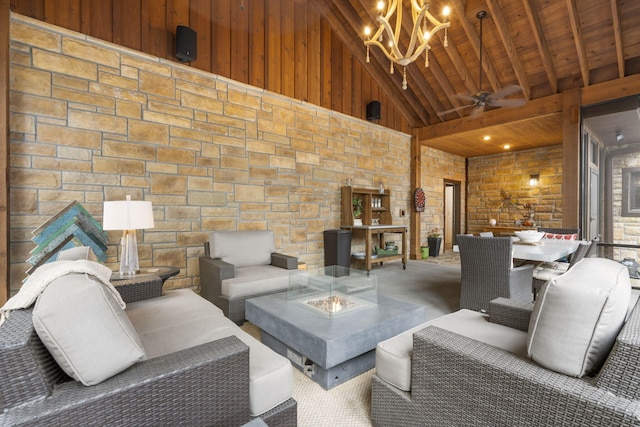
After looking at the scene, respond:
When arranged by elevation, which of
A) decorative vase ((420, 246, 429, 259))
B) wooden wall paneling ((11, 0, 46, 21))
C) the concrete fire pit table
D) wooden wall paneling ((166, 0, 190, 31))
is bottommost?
decorative vase ((420, 246, 429, 259))

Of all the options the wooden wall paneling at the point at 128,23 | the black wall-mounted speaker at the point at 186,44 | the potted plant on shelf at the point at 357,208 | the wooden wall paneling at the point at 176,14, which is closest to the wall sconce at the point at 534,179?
the potted plant on shelf at the point at 357,208

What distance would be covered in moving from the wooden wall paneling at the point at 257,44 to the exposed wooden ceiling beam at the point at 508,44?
313 cm

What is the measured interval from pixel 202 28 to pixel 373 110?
3208 millimetres

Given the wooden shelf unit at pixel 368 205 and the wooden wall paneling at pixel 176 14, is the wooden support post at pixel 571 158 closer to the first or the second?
the wooden shelf unit at pixel 368 205

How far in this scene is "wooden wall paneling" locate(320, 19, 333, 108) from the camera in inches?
200

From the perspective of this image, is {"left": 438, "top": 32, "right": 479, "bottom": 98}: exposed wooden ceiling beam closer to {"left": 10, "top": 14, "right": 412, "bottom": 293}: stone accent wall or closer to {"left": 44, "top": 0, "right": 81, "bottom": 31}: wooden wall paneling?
{"left": 10, "top": 14, "right": 412, "bottom": 293}: stone accent wall

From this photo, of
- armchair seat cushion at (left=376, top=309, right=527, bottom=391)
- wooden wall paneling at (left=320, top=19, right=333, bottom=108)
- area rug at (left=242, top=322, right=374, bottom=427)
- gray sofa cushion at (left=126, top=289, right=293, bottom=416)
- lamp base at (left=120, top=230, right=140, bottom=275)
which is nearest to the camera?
gray sofa cushion at (left=126, top=289, right=293, bottom=416)

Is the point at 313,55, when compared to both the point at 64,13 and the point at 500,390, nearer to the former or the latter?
the point at 64,13

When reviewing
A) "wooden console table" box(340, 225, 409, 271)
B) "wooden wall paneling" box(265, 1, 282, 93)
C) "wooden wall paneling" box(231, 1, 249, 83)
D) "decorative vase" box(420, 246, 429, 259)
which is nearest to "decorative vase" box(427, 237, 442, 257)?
"decorative vase" box(420, 246, 429, 259)

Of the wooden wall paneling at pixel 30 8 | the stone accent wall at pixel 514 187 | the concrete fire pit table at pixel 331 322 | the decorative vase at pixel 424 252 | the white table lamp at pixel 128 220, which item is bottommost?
the decorative vase at pixel 424 252

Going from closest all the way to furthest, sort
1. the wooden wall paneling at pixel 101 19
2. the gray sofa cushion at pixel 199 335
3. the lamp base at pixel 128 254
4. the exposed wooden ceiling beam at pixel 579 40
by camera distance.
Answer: the gray sofa cushion at pixel 199 335, the lamp base at pixel 128 254, the wooden wall paneling at pixel 101 19, the exposed wooden ceiling beam at pixel 579 40

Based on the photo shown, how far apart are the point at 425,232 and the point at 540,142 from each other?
3217 millimetres

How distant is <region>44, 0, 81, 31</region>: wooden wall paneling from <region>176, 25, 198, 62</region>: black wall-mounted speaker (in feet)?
3.00

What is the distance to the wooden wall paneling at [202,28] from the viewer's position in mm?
3705
